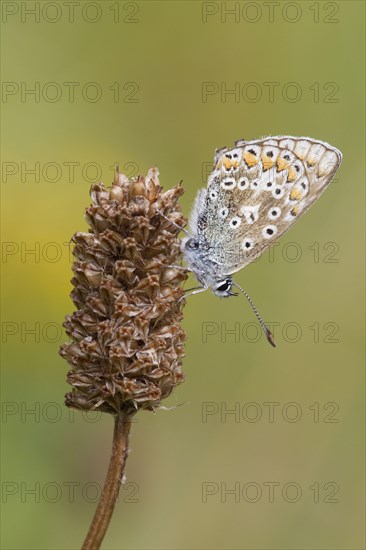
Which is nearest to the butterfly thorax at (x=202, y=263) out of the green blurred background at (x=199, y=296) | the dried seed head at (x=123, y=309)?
the dried seed head at (x=123, y=309)

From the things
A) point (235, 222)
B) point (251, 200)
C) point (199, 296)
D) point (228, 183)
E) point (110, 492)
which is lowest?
point (110, 492)

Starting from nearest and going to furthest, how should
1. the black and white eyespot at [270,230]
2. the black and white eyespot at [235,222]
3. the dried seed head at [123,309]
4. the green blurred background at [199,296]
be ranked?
the dried seed head at [123,309] < the black and white eyespot at [270,230] < the black and white eyespot at [235,222] < the green blurred background at [199,296]

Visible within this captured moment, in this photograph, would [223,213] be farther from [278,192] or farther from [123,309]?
[123,309]

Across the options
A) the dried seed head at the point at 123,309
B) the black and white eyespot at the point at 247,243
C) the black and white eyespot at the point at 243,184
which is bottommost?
the dried seed head at the point at 123,309

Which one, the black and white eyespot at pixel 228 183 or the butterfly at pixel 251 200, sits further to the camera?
the black and white eyespot at pixel 228 183

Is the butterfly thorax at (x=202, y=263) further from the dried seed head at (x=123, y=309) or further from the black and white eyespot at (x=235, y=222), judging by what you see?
the dried seed head at (x=123, y=309)

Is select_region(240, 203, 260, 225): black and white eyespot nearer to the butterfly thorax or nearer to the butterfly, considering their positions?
the butterfly

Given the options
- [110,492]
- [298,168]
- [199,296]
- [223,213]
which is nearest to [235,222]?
[223,213]
